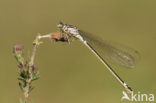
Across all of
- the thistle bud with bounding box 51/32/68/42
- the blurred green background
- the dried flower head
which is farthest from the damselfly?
the dried flower head

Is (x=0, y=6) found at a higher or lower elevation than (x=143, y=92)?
higher

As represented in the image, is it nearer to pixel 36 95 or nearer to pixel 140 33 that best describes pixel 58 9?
pixel 140 33

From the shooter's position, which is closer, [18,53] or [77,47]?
[18,53]

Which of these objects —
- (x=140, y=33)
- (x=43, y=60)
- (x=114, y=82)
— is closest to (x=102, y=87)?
(x=114, y=82)

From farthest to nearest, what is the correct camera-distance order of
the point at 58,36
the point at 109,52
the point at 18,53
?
1. the point at 109,52
2. the point at 58,36
3. the point at 18,53

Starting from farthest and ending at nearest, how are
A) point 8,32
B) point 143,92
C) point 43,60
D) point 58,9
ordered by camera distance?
point 58,9
point 8,32
point 43,60
point 143,92

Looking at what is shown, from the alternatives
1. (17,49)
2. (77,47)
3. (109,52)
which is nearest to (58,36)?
(17,49)

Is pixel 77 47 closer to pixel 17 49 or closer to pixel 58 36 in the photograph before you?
pixel 58 36

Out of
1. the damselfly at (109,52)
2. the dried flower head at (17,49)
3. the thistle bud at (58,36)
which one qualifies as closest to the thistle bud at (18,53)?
the dried flower head at (17,49)
